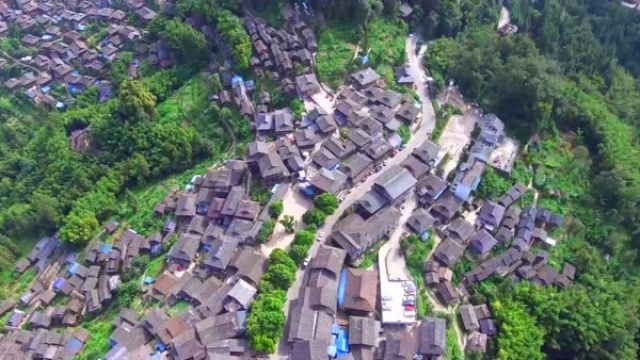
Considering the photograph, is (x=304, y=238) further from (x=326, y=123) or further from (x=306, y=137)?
(x=326, y=123)

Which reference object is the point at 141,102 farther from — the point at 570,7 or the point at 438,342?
the point at 570,7

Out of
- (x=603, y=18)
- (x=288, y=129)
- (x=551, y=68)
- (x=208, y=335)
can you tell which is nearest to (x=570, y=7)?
(x=603, y=18)

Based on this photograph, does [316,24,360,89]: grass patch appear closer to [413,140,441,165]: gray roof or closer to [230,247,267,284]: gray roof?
[413,140,441,165]: gray roof

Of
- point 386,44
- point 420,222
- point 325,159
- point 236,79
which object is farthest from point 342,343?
point 386,44

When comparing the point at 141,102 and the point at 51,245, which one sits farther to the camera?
the point at 141,102

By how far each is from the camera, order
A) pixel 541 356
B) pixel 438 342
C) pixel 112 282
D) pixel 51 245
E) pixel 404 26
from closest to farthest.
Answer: pixel 438 342, pixel 541 356, pixel 112 282, pixel 51 245, pixel 404 26

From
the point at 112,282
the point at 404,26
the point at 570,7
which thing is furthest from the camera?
the point at 570,7

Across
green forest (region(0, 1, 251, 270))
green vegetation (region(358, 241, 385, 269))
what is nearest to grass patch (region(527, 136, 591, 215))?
green vegetation (region(358, 241, 385, 269))
